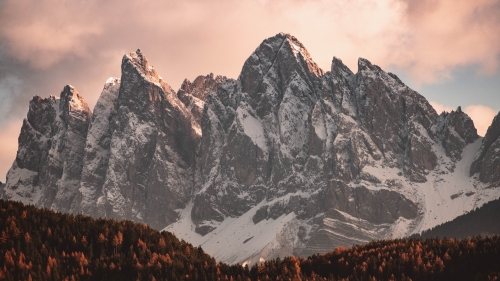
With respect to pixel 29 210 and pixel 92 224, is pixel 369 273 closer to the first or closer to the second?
pixel 92 224

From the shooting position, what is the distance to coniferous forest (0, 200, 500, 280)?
411 feet

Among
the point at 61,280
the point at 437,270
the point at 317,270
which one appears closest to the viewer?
the point at 61,280

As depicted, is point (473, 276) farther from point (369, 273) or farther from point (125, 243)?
point (125, 243)

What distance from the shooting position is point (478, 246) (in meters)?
136

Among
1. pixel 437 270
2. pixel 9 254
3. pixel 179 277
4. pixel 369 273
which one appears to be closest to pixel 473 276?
pixel 437 270

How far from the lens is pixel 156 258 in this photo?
133 m

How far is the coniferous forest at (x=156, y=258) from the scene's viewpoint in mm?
125188

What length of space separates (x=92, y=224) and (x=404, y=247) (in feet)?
172

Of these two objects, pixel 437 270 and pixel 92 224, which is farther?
pixel 92 224

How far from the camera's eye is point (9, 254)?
407 feet

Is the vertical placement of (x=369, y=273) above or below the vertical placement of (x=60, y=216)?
below

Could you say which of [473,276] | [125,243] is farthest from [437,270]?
[125,243]

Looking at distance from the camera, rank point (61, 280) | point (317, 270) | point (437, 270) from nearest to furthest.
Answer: point (61, 280), point (437, 270), point (317, 270)

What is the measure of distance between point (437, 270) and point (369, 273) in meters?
10.2
